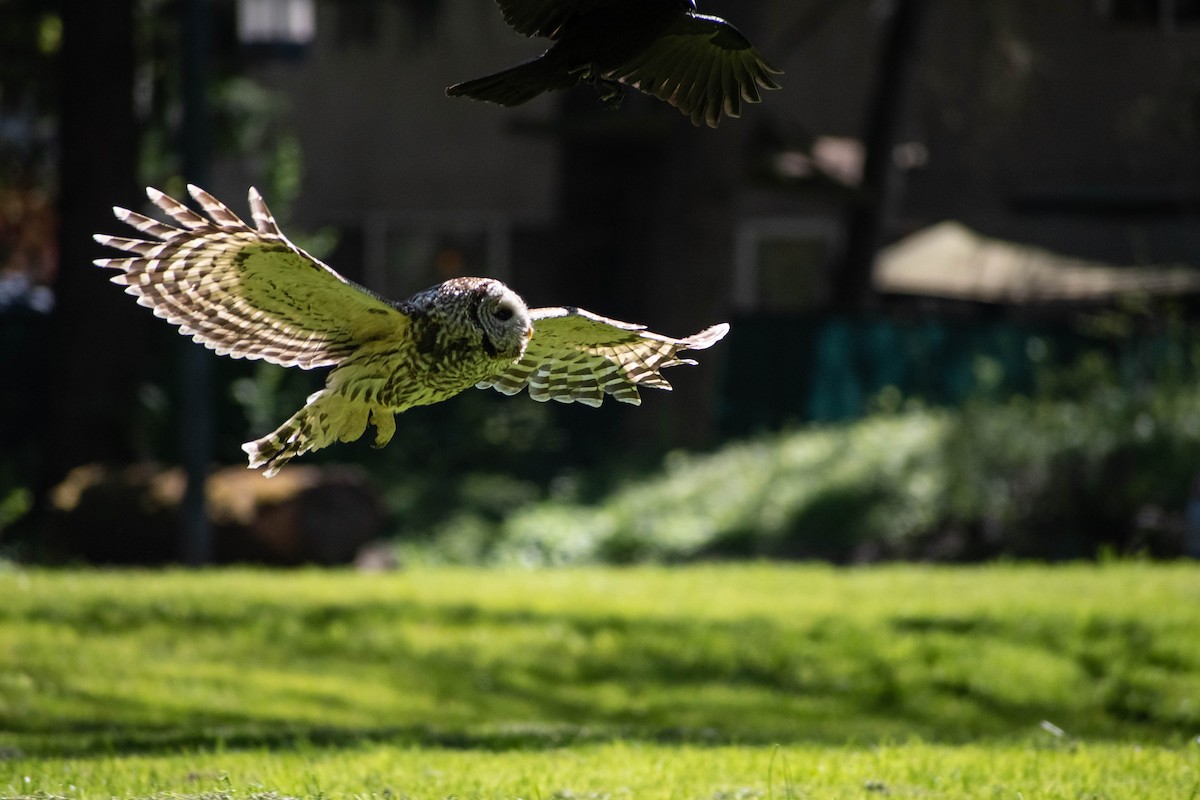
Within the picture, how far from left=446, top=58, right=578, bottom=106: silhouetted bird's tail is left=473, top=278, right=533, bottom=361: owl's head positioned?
53 centimetres

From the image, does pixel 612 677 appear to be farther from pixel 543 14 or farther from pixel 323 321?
pixel 543 14

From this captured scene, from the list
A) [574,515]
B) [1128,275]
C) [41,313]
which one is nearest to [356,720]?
[574,515]

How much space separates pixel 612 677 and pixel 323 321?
18.8 feet

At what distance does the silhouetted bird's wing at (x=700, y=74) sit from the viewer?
5.55m

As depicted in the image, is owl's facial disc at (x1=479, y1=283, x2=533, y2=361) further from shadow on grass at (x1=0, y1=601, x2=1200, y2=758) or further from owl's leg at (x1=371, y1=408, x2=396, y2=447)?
shadow on grass at (x1=0, y1=601, x2=1200, y2=758)

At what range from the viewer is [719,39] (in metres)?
5.47

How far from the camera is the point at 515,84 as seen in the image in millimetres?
5125

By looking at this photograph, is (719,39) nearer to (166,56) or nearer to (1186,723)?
(1186,723)

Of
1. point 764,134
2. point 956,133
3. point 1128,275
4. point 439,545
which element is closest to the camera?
point 439,545

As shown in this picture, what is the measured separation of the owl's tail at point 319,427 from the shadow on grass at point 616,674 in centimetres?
368

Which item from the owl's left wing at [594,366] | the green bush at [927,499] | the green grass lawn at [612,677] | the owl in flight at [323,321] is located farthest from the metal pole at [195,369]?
the owl in flight at [323,321]

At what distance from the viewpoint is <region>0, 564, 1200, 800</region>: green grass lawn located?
730cm

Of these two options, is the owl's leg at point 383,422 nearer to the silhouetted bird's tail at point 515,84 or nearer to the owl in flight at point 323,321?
the owl in flight at point 323,321

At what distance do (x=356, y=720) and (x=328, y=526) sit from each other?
4.81m
